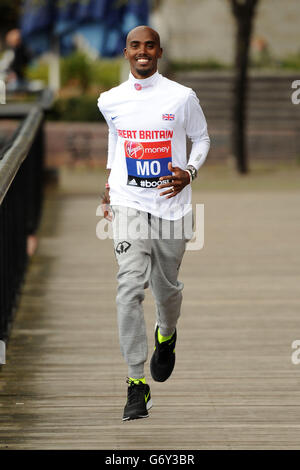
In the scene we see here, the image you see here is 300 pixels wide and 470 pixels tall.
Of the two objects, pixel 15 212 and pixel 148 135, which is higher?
pixel 15 212

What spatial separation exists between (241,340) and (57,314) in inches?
57.3

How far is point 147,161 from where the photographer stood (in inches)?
208

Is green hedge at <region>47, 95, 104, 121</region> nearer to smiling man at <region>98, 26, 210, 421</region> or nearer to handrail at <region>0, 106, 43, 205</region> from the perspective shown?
handrail at <region>0, 106, 43, 205</region>

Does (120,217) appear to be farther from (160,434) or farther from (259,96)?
(259,96)

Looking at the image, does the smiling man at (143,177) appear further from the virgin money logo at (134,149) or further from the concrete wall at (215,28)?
the concrete wall at (215,28)

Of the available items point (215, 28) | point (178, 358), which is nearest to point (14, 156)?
point (178, 358)

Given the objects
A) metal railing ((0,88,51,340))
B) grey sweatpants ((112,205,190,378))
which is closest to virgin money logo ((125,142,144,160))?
grey sweatpants ((112,205,190,378))

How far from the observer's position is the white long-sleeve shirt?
5.27 m

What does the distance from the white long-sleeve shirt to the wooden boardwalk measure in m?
1.02

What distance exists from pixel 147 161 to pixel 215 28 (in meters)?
24.1

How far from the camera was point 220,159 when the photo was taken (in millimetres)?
24656

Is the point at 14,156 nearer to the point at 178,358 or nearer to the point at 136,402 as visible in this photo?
the point at 178,358

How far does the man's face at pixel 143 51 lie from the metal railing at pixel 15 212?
856 millimetres
